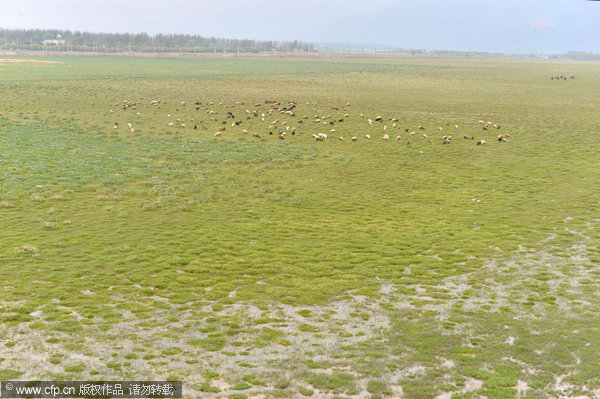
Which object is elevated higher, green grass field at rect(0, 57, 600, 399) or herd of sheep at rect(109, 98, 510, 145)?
herd of sheep at rect(109, 98, 510, 145)

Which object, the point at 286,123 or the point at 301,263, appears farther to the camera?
the point at 286,123

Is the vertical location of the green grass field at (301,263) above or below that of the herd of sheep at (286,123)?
below

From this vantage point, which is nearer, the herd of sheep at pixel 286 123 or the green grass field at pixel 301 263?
the green grass field at pixel 301 263

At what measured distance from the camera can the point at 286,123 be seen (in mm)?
43469

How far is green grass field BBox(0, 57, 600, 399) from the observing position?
11070 millimetres

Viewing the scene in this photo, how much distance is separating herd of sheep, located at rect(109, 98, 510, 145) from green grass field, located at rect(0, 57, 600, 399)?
3.64 feet

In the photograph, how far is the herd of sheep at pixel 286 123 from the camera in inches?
1532

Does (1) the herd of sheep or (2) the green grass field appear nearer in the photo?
(2) the green grass field

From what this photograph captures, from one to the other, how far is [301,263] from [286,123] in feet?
90.9

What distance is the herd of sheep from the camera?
1532 inches

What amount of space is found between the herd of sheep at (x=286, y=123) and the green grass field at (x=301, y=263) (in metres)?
1.11

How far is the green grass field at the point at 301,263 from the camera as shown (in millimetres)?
11070

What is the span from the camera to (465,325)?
1304cm

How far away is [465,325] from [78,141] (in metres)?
28.6
